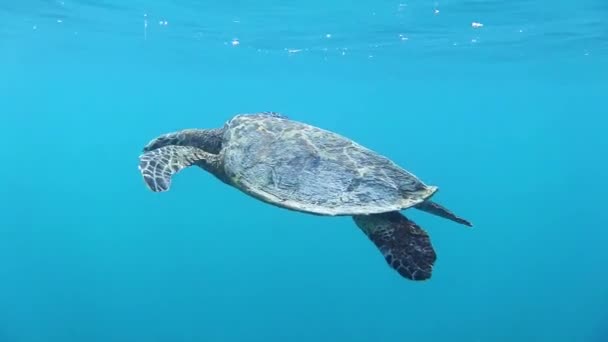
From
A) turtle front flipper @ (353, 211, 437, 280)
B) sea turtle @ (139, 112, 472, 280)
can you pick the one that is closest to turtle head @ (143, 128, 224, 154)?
sea turtle @ (139, 112, 472, 280)

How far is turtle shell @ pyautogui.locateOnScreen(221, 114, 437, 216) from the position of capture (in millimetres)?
5062

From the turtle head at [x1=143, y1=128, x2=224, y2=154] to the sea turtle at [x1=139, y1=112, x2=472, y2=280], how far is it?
46 centimetres

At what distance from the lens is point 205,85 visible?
1746 inches

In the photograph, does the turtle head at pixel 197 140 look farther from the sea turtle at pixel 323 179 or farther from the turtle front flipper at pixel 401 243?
the turtle front flipper at pixel 401 243

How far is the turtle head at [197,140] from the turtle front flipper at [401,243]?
2437mm

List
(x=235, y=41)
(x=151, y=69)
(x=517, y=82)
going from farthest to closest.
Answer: (x=151, y=69)
(x=517, y=82)
(x=235, y=41)

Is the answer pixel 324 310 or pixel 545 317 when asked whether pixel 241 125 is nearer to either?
pixel 324 310

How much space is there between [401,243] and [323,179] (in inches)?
38.2

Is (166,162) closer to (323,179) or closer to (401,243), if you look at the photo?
(323,179)

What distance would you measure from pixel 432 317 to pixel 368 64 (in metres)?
14.1

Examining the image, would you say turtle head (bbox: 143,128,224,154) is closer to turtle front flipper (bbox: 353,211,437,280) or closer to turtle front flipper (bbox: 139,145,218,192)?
turtle front flipper (bbox: 139,145,218,192)

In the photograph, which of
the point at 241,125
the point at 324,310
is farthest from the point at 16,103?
the point at 241,125

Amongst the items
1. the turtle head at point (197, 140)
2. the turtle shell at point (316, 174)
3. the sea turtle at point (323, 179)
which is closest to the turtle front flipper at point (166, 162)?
the sea turtle at point (323, 179)

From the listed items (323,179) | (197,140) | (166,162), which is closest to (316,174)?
(323,179)
